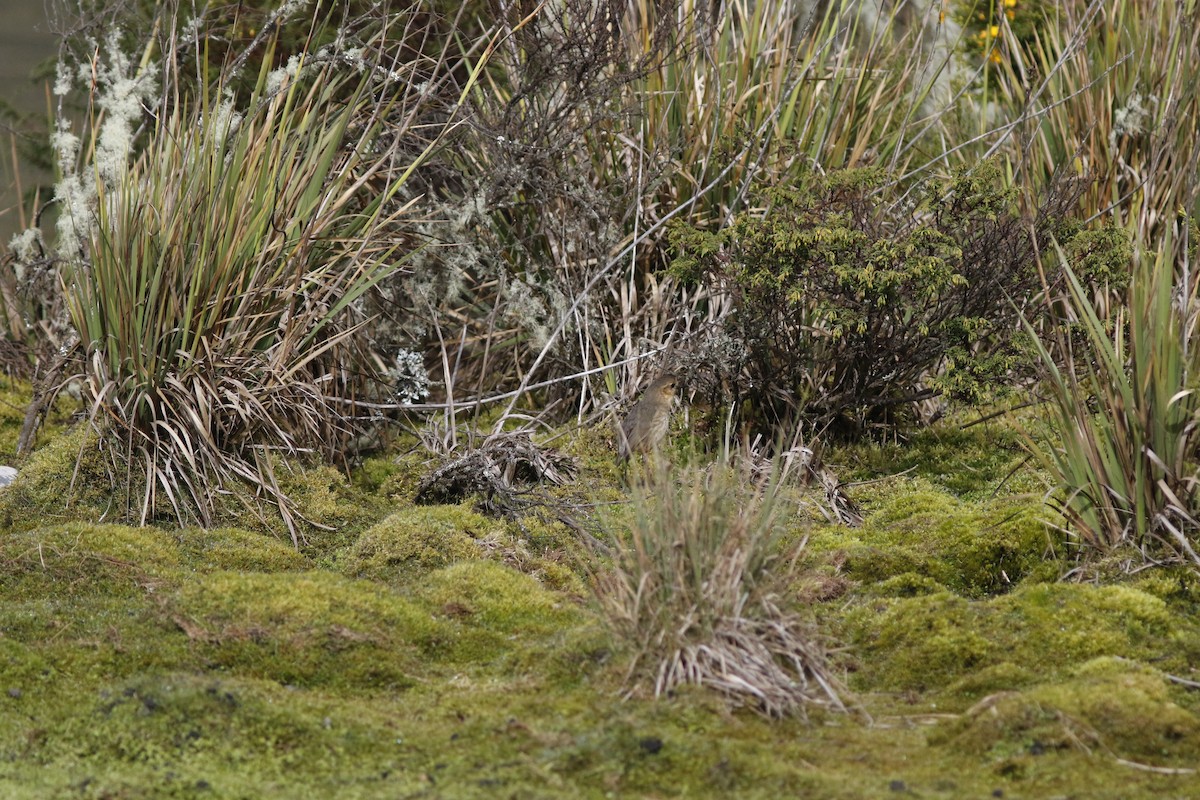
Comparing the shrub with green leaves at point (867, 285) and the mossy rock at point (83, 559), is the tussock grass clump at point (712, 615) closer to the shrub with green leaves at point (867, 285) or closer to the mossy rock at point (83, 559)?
the mossy rock at point (83, 559)

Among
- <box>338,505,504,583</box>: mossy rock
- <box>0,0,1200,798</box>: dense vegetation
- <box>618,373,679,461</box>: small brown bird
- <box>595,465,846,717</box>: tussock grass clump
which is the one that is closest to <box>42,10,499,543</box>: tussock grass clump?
<box>0,0,1200,798</box>: dense vegetation

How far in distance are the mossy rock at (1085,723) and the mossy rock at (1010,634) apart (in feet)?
0.99

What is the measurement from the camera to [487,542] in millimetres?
4992

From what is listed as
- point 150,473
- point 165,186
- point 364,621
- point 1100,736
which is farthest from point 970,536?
point 165,186

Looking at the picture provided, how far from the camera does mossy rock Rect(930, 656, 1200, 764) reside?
3.08m

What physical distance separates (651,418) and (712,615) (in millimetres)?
2446

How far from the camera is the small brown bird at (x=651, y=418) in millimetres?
5746

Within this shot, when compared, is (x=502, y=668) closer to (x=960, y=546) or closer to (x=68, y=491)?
(x=960, y=546)

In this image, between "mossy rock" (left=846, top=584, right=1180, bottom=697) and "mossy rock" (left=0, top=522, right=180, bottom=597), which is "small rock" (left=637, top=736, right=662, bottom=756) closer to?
"mossy rock" (left=846, top=584, right=1180, bottom=697)

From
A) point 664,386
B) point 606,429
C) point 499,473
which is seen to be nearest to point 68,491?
point 499,473

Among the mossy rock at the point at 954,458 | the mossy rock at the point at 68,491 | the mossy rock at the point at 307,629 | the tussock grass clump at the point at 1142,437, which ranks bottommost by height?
the mossy rock at the point at 954,458

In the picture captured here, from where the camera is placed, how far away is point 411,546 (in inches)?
192

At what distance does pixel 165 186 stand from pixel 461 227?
1.76 meters

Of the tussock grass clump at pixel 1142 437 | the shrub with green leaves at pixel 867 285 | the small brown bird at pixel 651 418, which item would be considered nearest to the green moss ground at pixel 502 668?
the tussock grass clump at pixel 1142 437
